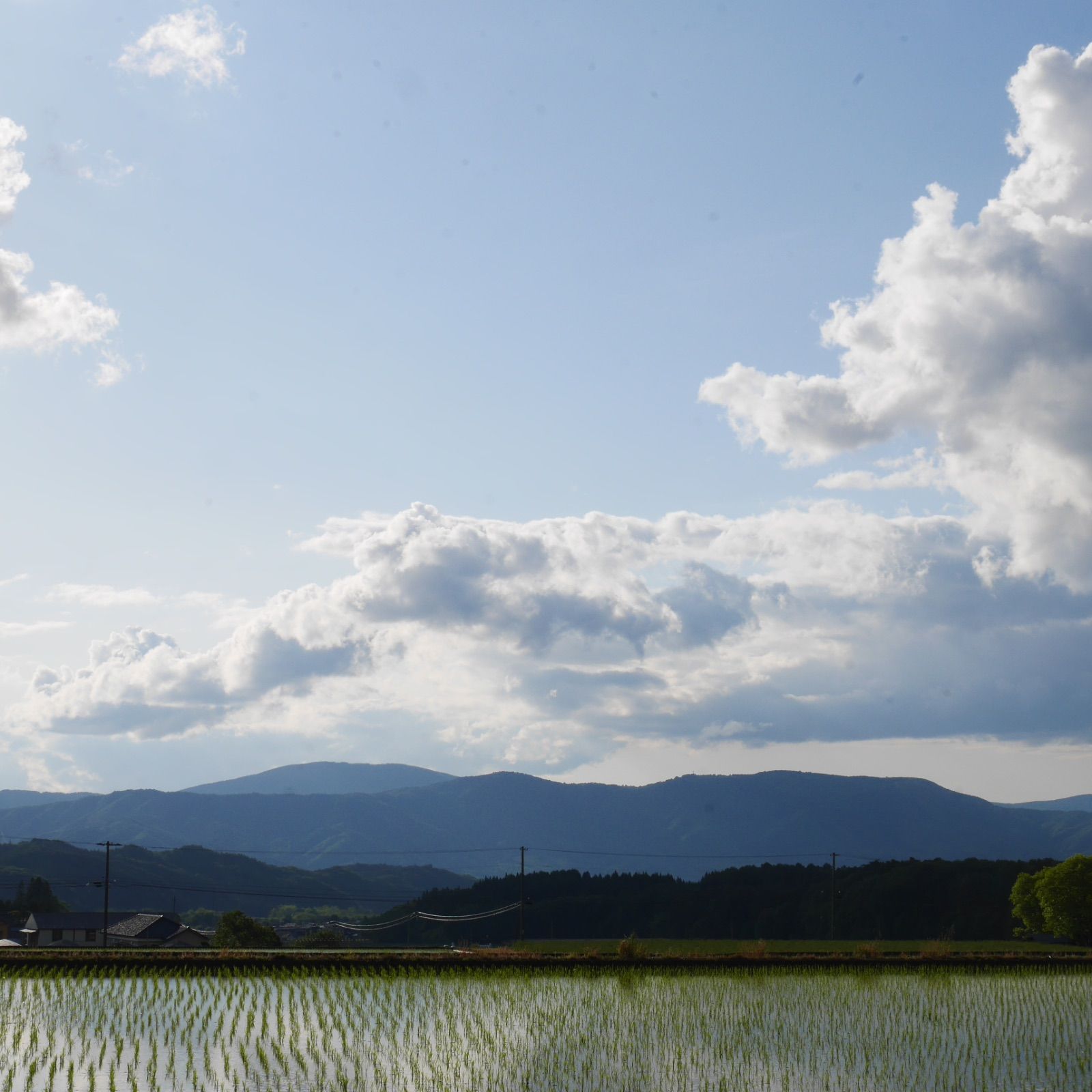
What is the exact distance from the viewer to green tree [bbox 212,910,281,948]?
85.6m

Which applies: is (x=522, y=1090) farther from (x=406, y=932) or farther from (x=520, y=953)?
(x=406, y=932)

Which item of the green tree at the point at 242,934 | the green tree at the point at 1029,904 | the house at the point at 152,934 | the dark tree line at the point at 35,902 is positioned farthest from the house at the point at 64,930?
the green tree at the point at 1029,904

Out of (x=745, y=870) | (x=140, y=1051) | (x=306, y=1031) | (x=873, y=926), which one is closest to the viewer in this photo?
(x=140, y=1051)

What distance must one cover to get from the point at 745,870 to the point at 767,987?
126 m

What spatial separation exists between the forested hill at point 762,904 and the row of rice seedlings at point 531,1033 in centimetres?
8548

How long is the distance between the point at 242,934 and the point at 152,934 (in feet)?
107

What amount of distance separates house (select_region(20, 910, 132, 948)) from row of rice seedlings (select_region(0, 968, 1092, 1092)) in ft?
257

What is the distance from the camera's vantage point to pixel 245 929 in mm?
86625

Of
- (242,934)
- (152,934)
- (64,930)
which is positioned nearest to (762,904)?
(152,934)

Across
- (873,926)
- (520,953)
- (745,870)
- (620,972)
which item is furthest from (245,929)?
(745,870)

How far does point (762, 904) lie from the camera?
147 meters

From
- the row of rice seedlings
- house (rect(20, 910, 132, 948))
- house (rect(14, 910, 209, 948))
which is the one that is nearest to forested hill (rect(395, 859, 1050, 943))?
house (rect(14, 910, 209, 948))

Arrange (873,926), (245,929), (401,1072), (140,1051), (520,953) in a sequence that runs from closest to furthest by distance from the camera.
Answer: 1. (401,1072)
2. (140,1051)
3. (520,953)
4. (245,929)
5. (873,926)

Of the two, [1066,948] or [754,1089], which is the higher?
[754,1089]
